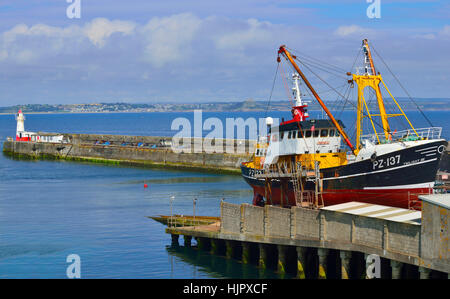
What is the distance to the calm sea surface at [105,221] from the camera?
40.2 meters

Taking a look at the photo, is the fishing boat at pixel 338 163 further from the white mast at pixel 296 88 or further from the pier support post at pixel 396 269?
the pier support post at pixel 396 269

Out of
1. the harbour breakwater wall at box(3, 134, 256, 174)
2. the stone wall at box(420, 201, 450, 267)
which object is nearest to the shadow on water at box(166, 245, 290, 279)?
the stone wall at box(420, 201, 450, 267)

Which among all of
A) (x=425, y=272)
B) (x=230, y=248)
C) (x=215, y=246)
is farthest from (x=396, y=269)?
(x=215, y=246)

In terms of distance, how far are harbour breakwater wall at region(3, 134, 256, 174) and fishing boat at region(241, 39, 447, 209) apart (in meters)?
42.0

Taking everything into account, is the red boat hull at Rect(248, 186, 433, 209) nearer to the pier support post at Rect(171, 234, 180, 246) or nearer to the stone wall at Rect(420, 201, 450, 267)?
the pier support post at Rect(171, 234, 180, 246)

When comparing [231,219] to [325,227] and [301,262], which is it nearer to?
[301,262]

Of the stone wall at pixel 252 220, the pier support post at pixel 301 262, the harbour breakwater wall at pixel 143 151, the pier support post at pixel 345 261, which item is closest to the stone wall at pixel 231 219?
the stone wall at pixel 252 220

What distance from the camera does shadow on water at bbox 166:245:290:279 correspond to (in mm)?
37094

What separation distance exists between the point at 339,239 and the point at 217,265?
966 centimetres
